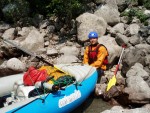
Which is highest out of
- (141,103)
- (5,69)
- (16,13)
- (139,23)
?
(16,13)

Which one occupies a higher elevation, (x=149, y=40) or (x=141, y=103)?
(x=149, y=40)

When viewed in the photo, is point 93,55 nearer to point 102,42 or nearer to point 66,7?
point 102,42

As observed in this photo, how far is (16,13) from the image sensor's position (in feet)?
40.6

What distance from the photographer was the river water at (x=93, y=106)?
25.1ft

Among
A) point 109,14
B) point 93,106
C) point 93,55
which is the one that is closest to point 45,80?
point 93,106

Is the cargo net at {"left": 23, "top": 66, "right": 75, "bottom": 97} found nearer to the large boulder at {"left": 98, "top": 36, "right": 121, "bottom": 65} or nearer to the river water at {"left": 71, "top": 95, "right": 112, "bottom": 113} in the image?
the river water at {"left": 71, "top": 95, "right": 112, "bottom": 113}

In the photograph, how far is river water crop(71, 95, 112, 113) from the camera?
764 centimetres

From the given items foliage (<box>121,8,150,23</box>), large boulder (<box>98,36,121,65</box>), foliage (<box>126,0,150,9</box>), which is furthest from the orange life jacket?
foliage (<box>126,0,150,9</box>)

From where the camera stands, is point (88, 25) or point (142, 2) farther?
point (142, 2)

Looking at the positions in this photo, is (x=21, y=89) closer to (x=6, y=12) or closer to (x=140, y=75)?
(x=140, y=75)

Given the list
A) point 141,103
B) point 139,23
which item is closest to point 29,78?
point 141,103

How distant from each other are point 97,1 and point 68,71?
16.8ft

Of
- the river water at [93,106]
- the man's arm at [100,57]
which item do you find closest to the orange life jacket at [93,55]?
the man's arm at [100,57]

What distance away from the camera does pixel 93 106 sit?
25.7ft
